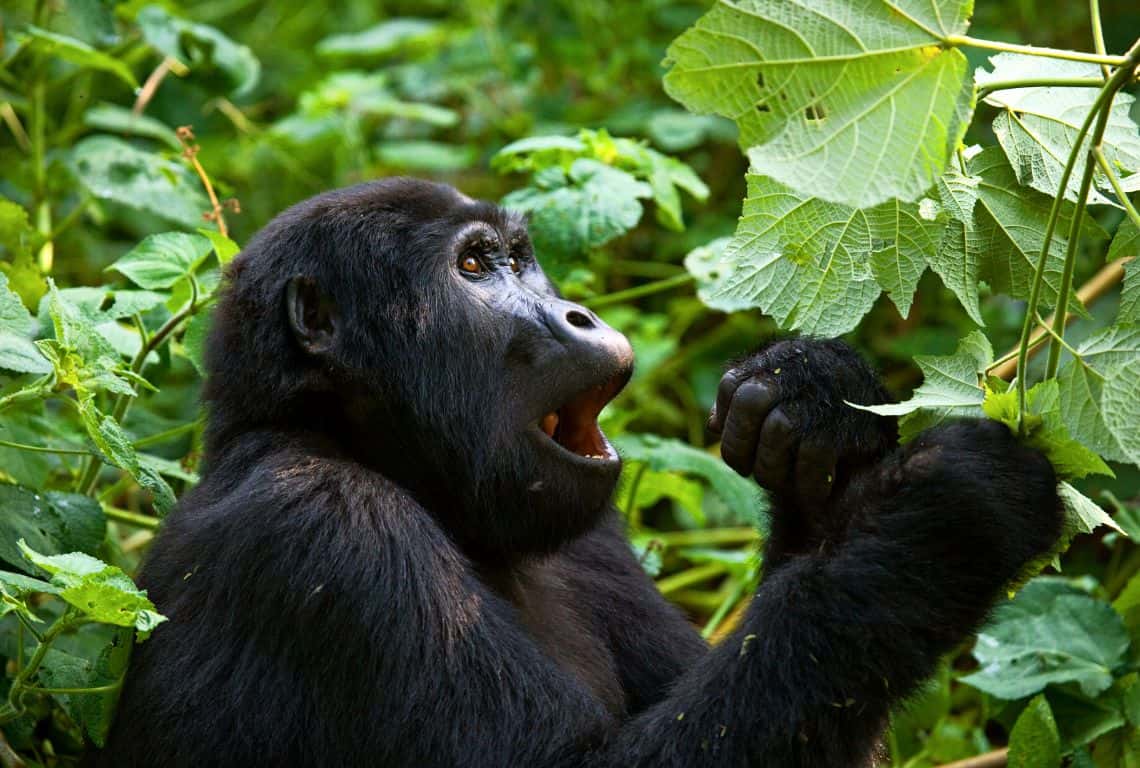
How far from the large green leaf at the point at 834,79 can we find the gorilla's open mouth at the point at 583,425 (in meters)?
1.12

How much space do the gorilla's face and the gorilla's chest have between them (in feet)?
0.43

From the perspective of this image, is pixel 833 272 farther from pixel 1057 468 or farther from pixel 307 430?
pixel 307 430

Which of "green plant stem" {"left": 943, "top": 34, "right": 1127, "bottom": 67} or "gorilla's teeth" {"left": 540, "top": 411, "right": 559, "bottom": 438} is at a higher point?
"green plant stem" {"left": 943, "top": 34, "right": 1127, "bottom": 67}

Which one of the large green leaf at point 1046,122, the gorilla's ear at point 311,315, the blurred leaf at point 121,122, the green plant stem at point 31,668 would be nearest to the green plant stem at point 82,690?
the green plant stem at point 31,668

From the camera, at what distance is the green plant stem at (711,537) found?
18.7ft

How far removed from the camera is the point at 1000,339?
19.7 ft

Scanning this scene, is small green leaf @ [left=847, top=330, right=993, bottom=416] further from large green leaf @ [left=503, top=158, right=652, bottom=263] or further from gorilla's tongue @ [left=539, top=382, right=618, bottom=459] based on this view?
large green leaf @ [left=503, top=158, right=652, bottom=263]

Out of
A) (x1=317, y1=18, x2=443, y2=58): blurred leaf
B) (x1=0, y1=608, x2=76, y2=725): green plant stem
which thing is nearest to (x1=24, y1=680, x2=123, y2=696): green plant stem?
(x1=0, y1=608, x2=76, y2=725): green plant stem

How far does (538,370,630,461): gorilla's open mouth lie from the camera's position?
3445 millimetres

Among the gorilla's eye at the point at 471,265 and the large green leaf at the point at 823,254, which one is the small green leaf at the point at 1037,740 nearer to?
the large green leaf at the point at 823,254

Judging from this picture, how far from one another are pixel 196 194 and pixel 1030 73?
9.61 ft

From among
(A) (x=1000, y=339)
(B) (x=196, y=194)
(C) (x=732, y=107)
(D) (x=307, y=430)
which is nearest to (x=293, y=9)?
(B) (x=196, y=194)

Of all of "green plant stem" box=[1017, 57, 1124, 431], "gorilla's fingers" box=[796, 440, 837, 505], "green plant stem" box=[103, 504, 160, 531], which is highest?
"green plant stem" box=[1017, 57, 1124, 431]

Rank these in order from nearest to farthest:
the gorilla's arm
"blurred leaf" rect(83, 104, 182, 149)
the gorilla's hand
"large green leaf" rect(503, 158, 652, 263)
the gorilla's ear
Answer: the gorilla's hand, the gorilla's ear, the gorilla's arm, "large green leaf" rect(503, 158, 652, 263), "blurred leaf" rect(83, 104, 182, 149)
